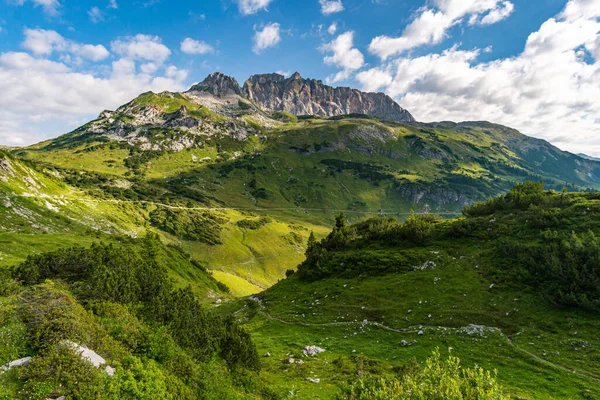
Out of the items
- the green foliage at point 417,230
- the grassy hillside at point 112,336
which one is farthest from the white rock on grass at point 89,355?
the green foliage at point 417,230

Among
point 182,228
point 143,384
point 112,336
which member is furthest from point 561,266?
point 182,228

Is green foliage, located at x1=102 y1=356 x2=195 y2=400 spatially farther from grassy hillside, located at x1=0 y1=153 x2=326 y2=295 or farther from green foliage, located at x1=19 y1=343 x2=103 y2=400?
grassy hillside, located at x1=0 y1=153 x2=326 y2=295

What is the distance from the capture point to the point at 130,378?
14453 mm

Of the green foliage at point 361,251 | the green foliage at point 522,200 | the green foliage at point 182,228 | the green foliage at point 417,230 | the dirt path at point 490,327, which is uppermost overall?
the green foliage at point 522,200

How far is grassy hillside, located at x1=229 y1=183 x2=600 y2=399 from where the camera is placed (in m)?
33.8

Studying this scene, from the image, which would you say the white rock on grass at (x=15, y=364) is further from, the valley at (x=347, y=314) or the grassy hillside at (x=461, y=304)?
the grassy hillside at (x=461, y=304)

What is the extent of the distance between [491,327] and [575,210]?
119ft

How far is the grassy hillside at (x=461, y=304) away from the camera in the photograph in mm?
33812

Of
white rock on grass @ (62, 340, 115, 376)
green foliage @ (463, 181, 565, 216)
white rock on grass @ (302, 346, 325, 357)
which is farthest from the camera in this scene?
green foliage @ (463, 181, 565, 216)

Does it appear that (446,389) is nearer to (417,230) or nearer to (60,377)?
(60,377)

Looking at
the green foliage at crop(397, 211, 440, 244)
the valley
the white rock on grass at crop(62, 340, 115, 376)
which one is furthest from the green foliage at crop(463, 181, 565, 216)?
the white rock on grass at crop(62, 340, 115, 376)

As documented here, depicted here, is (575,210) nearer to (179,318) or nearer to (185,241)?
(179,318)

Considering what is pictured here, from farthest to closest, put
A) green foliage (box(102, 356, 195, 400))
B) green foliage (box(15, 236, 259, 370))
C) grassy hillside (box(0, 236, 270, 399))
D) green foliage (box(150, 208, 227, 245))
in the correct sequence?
green foliage (box(150, 208, 227, 245)) → green foliage (box(15, 236, 259, 370)) → green foliage (box(102, 356, 195, 400)) → grassy hillside (box(0, 236, 270, 399))

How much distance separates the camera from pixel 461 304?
47719mm
